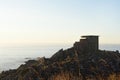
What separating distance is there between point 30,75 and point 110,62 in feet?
33.0

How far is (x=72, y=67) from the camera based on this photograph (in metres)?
37.4

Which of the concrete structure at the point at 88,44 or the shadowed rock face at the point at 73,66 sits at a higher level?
the concrete structure at the point at 88,44

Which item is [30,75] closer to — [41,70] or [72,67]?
[41,70]

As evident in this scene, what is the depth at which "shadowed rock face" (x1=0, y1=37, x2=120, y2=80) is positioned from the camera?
3588 cm

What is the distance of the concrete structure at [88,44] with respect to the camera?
146ft

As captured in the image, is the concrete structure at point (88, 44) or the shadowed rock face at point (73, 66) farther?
the concrete structure at point (88, 44)

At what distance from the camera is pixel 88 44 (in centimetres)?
4462

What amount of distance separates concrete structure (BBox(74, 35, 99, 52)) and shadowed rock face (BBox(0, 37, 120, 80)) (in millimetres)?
966

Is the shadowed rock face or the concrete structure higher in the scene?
the concrete structure

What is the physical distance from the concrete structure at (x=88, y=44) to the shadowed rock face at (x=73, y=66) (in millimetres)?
966

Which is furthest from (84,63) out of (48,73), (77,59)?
(48,73)

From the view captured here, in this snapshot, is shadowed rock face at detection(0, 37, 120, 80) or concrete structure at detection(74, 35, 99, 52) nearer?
shadowed rock face at detection(0, 37, 120, 80)

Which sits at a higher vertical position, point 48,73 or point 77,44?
point 77,44

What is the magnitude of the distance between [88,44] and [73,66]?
25.4 feet
